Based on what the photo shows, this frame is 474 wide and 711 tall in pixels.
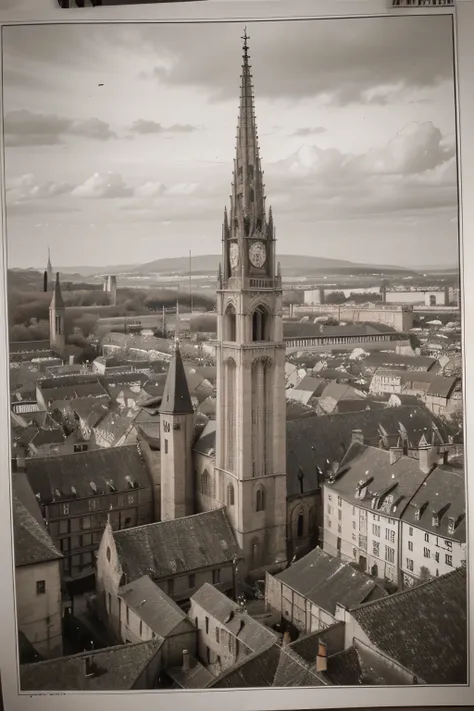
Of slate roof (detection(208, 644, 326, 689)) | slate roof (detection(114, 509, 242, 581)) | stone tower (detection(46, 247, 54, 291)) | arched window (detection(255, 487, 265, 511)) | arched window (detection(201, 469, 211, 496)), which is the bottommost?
slate roof (detection(208, 644, 326, 689))

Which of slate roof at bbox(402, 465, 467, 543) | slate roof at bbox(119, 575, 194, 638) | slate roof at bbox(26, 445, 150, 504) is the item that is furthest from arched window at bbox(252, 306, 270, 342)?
slate roof at bbox(119, 575, 194, 638)

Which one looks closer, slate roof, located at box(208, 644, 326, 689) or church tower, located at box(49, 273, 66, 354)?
slate roof, located at box(208, 644, 326, 689)

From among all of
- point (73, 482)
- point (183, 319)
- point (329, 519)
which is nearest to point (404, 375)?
point (329, 519)

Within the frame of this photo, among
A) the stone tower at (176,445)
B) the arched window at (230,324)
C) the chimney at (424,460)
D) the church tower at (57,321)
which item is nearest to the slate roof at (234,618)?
the stone tower at (176,445)

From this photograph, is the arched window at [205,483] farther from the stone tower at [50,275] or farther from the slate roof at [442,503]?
the stone tower at [50,275]

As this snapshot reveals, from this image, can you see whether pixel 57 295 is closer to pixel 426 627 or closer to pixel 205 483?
pixel 205 483

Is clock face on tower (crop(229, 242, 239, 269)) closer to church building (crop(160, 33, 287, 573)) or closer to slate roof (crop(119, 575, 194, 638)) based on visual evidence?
church building (crop(160, 33, 287, 573))
